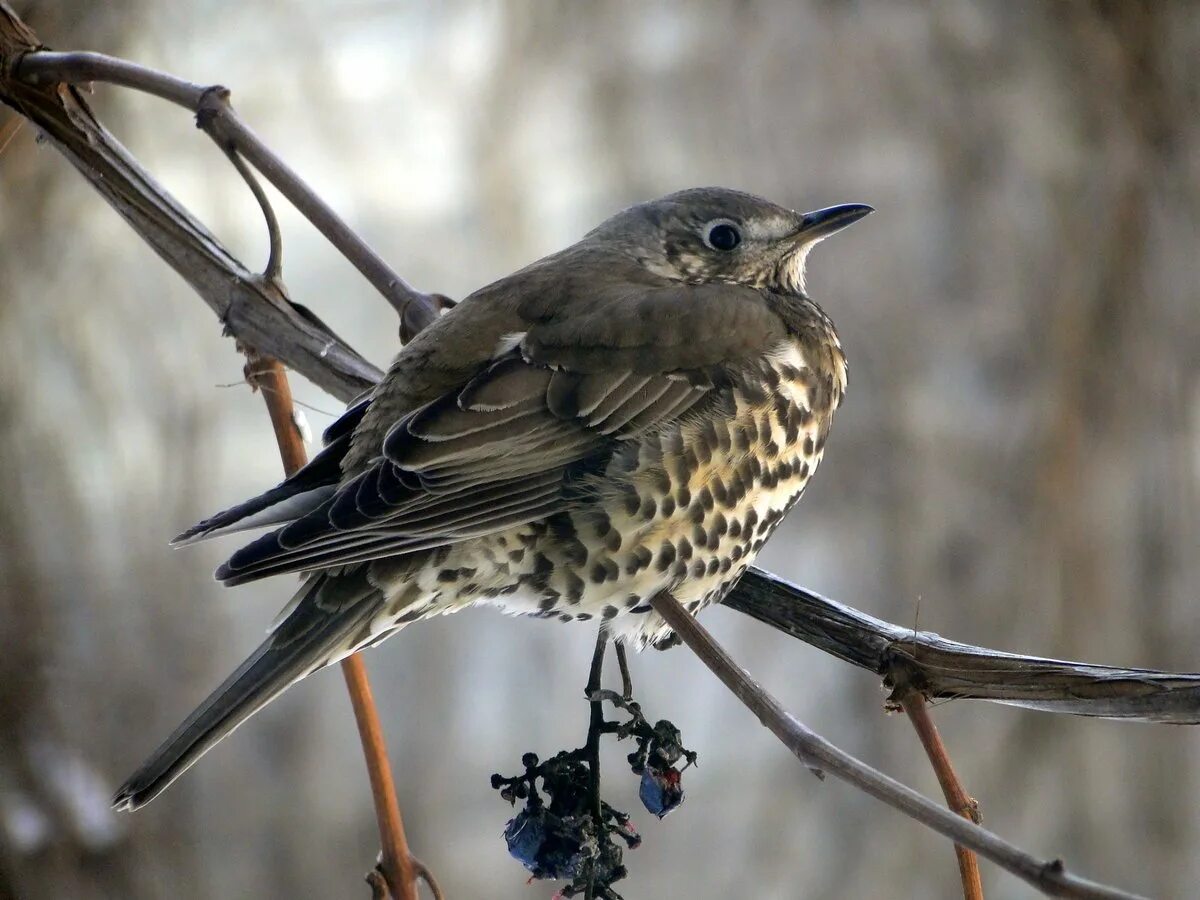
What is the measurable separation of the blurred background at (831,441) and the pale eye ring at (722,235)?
1.05 metres

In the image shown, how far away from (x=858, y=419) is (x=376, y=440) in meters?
1.54

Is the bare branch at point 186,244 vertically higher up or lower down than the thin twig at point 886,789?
higher up

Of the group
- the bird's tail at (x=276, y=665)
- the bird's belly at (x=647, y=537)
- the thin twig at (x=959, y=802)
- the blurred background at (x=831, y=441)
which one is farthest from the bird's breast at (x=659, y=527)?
the blurred background at (x=831, y=441)

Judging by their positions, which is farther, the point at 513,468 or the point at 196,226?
the point at 196,226

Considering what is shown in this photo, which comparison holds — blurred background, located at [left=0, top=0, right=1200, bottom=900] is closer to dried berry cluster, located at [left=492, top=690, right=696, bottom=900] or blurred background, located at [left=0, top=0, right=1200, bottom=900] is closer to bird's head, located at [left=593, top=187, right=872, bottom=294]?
bird's head, located at [left=593, top=187, right=872, bottom=294]

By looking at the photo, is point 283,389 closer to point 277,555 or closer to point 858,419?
point 277,555

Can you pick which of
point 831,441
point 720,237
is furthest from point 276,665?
point 831,441

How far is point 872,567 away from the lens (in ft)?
8.62

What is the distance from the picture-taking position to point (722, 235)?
1.56 metres

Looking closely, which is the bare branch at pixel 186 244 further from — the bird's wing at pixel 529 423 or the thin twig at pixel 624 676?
the thin twig at pixel 624 676

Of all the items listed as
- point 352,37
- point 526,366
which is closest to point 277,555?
point 526,366

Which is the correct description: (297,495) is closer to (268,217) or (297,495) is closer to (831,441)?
(268,217)

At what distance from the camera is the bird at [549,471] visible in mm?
1166

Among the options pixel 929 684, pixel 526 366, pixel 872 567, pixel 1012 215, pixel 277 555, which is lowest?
pixel 277 555
